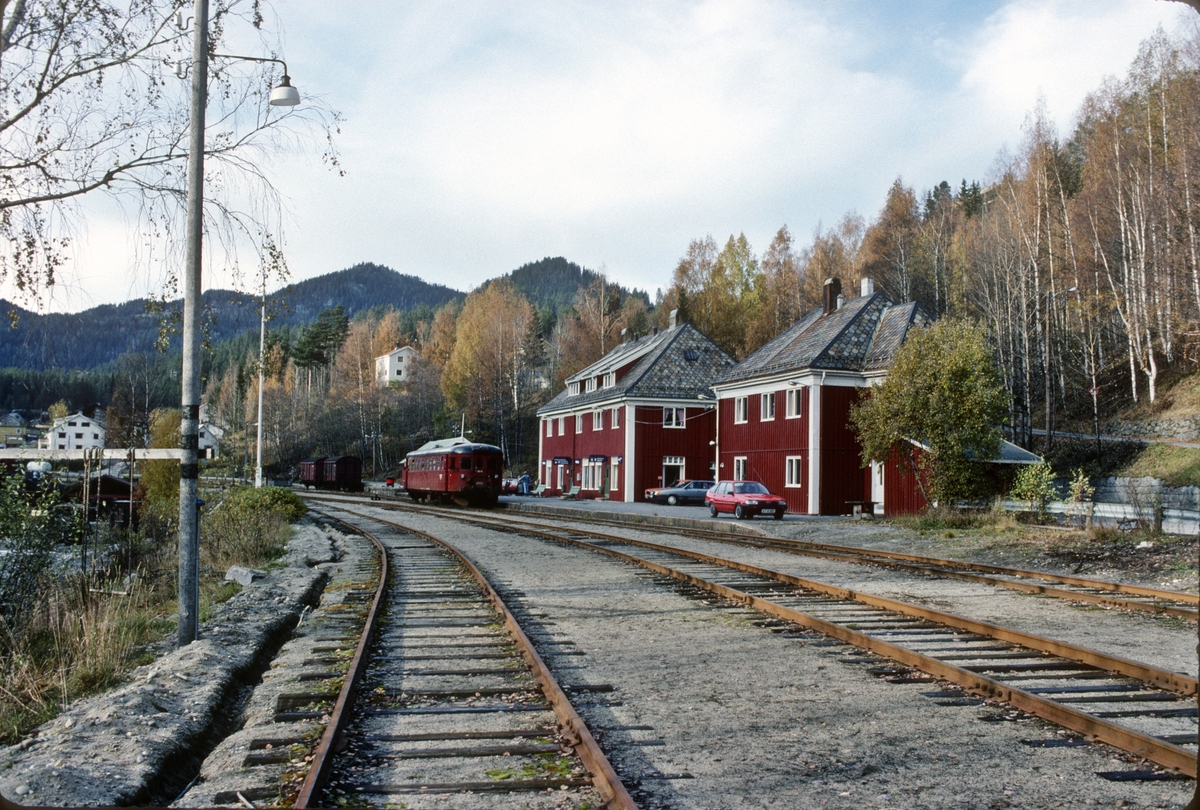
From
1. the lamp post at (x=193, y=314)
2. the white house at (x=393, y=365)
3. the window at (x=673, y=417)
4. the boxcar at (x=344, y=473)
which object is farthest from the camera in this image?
the white house at (x=393, y=365)

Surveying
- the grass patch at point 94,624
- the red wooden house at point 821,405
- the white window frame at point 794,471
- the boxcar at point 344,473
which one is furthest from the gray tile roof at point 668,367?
the grass patch at point 94,624

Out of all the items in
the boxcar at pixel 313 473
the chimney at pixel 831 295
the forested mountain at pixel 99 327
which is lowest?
the boxcar at pixel 313 473

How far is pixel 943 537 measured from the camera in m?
21.4

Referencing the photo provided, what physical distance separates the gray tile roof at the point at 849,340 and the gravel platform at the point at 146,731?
92.8 feet

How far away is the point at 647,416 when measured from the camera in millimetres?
47312

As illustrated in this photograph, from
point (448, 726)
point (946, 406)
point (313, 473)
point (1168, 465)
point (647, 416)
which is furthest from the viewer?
point (313, 473)

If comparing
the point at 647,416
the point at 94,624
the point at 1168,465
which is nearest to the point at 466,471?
the point at 647,416

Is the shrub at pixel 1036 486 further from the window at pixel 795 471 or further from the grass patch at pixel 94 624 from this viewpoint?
the grass patch at pixel 94 624

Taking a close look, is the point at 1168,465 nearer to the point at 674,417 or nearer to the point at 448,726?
the point at 674,417

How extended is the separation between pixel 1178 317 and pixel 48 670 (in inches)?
1536

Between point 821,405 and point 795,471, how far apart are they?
3.00 meters

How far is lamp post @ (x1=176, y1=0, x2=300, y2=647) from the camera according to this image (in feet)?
29.4

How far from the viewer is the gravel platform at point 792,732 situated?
4.68 meters

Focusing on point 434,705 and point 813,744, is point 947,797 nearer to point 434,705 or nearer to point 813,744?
point 813,744
